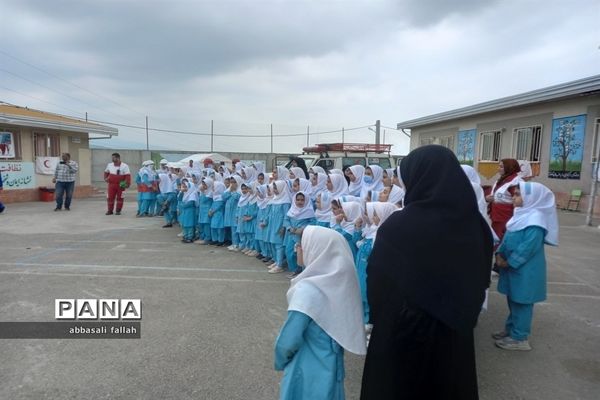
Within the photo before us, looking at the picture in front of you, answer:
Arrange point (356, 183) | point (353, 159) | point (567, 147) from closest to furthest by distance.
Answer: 1. point (356, 183)
2. point (567, 147)
3. point (353, 159)

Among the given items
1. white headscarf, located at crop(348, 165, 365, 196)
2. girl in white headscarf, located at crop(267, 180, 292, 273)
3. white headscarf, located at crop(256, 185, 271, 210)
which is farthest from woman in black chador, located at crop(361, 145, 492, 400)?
white headscarf, located at crop(348, 165, 365, 196)

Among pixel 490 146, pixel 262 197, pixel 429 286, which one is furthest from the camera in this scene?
pixel 490 146

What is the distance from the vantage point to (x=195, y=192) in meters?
8.14

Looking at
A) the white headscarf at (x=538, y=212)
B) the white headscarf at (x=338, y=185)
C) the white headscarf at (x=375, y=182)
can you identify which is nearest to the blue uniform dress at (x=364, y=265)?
the white headscarf at (x=538, y=212)

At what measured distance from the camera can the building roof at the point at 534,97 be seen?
1012cm

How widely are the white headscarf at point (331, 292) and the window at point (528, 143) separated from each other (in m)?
12.8

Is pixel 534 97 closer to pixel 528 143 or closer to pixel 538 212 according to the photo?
pixel 528 143

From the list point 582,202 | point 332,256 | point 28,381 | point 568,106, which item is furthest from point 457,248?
point 568,106

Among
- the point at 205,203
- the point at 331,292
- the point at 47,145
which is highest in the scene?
the point at 47,145

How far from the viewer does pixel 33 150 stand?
14.1 meters

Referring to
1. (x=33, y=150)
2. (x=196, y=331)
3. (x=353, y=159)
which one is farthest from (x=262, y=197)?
(x=33, y=150)

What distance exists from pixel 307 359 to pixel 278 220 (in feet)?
14.2

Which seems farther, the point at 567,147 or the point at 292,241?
the point at 567,147

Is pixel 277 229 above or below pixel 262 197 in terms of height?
below
